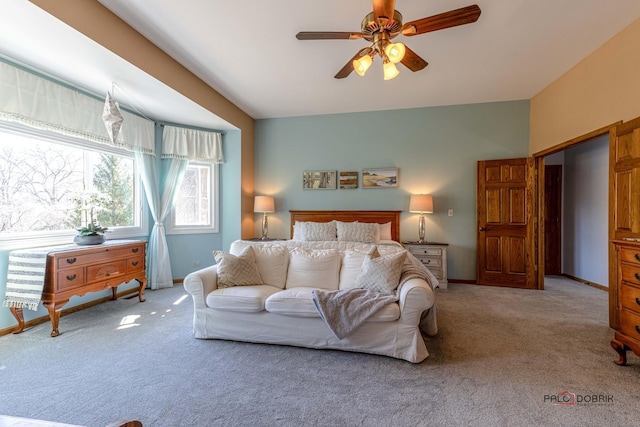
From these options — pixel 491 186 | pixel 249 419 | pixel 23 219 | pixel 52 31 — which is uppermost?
pixel 52 31

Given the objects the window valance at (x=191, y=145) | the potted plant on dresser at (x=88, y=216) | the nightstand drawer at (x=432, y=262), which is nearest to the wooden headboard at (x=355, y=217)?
the nightstand drawer at (x=432, y=262)

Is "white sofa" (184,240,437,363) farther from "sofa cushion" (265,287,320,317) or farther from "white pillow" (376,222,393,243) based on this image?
"white pillow" (376,222,393,243)

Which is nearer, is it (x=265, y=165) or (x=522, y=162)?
(x=522, y=162)

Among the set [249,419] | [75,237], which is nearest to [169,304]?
[75,237]

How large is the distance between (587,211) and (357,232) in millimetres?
3990

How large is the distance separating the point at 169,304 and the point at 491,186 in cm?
500

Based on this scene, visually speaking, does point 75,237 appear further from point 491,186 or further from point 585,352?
point 491,186

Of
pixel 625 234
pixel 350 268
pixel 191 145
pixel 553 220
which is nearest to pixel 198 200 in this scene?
pixel 191 145

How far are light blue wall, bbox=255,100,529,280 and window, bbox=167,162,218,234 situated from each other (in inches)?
33.9

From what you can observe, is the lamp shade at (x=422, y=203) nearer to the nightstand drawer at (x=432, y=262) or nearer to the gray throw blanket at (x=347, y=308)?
the nightstand drawer at (x=432, y=262)

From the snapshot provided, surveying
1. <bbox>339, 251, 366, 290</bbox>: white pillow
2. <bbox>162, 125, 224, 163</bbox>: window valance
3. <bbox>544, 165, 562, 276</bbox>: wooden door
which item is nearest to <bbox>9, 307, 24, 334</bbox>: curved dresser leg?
<bbox>162, 125, 224, 163</bbox>: window valance

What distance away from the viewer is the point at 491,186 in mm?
4430

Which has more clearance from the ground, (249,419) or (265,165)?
(265,165)

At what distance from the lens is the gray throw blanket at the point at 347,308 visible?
219 centimetres
